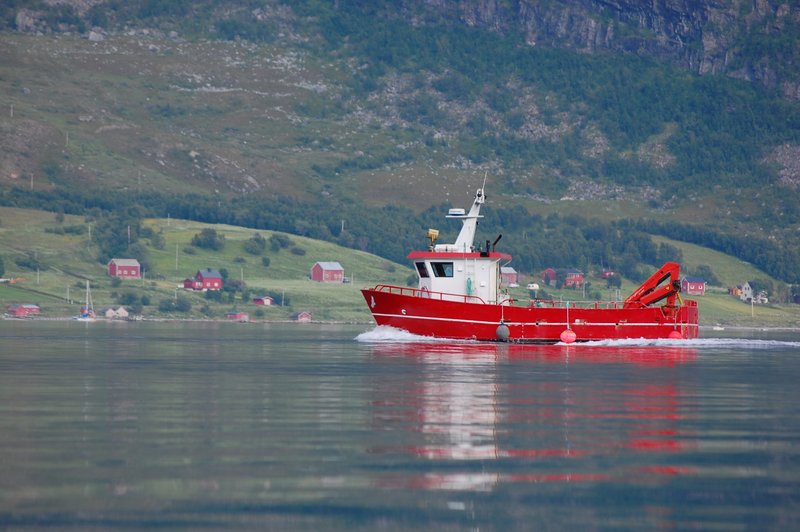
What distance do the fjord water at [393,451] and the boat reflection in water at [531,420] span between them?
0.30 ft

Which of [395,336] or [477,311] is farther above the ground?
[477,311]

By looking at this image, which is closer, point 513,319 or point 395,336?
point 513,319

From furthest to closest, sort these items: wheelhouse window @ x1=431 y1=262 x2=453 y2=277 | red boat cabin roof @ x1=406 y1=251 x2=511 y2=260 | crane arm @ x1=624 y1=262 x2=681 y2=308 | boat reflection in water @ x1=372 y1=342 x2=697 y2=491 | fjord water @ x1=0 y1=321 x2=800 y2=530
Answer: crane arm @ x1=624 y1=262 x2=681 y2=308
wheelhouse window @ x1=431 y1=262 x2=453 y2=277
red boat cabin roof @ x1=406 y1=251 x2=511 y2=260
boat reflection in water @ x1=372 y1=342 x2=697 y2=491
fjord water @ x1=0 y1=321 x2=800 y2=530

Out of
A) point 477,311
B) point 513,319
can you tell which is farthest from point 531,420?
point 513,319

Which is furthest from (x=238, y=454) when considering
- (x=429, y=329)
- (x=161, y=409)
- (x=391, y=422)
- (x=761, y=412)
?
(x=429, y=329)

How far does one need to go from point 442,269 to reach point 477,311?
3.87m

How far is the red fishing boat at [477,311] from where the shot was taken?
92.4 meters

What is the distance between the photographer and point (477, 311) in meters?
92.3

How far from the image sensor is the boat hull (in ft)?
303

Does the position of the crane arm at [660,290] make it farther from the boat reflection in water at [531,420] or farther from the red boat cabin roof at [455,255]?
the boat reflection in water at [531,420]

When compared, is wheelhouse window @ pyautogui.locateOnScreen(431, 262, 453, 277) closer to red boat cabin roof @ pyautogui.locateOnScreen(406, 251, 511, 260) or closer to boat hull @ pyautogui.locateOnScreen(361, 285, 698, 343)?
red boat cabin roof @ pyautogui.locateOnScreen(406, 251, 511, 260)

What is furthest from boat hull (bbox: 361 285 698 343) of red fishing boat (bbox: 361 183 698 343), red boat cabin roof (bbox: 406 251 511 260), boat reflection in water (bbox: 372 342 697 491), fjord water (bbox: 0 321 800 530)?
fjord water (bbox: 0 321 800 530)

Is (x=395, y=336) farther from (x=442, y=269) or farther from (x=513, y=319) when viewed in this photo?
(x=513, y=319)

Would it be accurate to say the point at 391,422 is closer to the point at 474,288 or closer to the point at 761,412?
the point at 761,412
